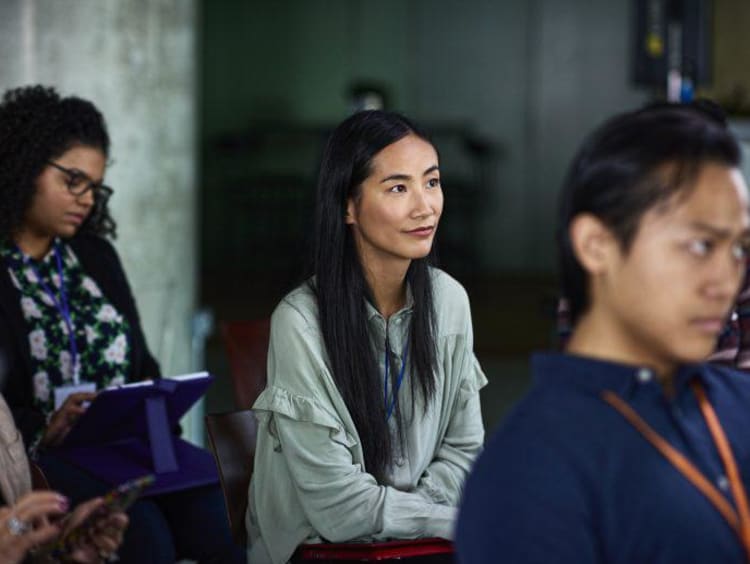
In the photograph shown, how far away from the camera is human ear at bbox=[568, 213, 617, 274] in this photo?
126cm

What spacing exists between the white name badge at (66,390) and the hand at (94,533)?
1.31 m

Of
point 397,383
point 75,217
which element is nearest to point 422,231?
point 397,383

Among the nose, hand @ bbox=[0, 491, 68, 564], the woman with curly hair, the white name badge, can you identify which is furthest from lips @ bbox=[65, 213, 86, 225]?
Result: the nose

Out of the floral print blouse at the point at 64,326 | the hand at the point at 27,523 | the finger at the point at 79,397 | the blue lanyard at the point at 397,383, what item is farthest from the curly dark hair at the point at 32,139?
the hand at the point at 27,523

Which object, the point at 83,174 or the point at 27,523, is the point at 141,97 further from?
the point at 27,523

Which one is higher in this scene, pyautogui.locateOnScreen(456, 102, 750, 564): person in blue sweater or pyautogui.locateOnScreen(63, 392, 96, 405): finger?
pyautogui.locateOnScreen(456, 102, 750, 564): person in blue sweater

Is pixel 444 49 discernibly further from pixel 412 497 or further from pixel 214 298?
pixel 412 497

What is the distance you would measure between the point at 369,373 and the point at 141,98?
9.88 ft

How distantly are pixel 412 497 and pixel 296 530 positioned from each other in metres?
0.23

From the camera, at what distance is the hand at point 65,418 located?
283 cm

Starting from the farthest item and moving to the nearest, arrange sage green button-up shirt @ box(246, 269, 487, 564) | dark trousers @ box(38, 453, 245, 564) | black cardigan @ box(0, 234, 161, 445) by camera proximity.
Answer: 1. black cardigan @ box(0, 234, 161, 445)
2. dark trousers @ box(38, 453, 245, 564)
3. sage green button-up shirt @ box(246, 269, 487, 564)

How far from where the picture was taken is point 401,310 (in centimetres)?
247

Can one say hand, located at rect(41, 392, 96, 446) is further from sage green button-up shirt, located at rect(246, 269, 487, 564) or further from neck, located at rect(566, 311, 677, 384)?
neck, located at rect(566, 311, 677, 384)

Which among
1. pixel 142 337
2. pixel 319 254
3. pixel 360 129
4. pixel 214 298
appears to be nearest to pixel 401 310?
pixel 319 254
